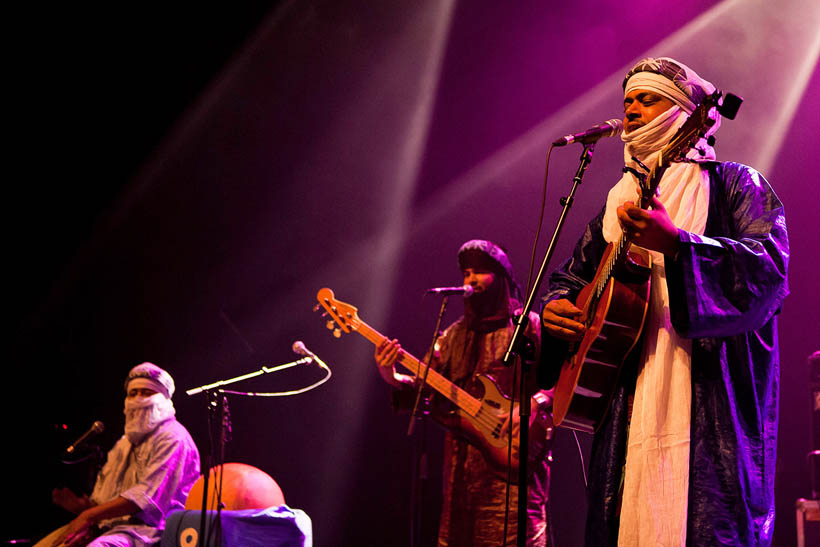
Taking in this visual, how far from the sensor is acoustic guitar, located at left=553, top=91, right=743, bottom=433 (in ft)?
8.45

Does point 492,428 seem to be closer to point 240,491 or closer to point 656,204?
point 240,491

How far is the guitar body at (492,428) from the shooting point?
450 centimetres

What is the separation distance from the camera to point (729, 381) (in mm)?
2420

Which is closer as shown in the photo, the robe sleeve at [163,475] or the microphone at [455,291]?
the microphone at [455,291]

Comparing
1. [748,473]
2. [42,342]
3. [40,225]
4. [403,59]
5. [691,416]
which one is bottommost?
[748,473]

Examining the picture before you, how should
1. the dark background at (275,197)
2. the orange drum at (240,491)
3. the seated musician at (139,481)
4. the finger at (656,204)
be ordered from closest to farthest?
the finger at (656,204), the orange drum at (240,491), the seated musician at (139,481), the dark background at (275,197)

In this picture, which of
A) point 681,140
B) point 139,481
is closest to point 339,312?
point 139,481

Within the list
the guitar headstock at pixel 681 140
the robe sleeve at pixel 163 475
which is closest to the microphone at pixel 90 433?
the robe sleeve at pixel 163 475

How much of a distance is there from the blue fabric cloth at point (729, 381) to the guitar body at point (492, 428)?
188 centimetres

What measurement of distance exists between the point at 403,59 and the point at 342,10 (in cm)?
75

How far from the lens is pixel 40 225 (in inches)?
305

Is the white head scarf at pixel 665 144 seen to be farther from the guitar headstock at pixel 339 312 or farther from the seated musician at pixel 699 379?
the guitar headstock at pixel 339 312

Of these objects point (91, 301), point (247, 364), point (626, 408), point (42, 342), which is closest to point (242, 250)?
point (247, 364)

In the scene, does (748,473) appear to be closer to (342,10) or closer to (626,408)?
(626,408)
